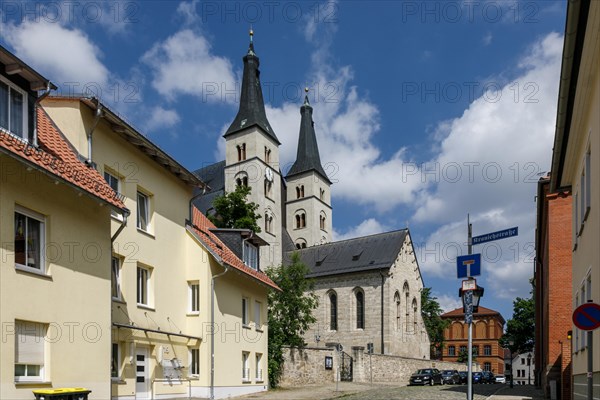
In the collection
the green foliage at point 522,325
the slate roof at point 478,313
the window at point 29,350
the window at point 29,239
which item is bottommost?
the slate roof at point 478,313

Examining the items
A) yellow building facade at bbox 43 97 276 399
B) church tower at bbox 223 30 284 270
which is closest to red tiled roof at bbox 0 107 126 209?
yellow building facade at bbox 43 97 276 399

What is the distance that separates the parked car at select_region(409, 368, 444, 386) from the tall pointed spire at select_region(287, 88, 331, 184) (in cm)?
3919

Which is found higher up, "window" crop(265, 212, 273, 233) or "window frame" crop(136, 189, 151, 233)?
"window" crop(265, 212, 273, 233)

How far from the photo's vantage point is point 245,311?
25359 millimetres

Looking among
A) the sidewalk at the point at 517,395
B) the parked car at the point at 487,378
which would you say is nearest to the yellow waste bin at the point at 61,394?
the sidewalk at the point at 517,395

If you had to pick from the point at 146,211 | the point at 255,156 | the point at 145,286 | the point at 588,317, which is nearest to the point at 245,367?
the point at 145,286

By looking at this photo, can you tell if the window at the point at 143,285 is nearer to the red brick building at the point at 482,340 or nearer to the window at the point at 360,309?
the window at the point at 360,309

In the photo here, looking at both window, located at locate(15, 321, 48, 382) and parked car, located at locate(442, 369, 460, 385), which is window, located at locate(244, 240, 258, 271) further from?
parked car, located at locate(442, 369, 460, 385)

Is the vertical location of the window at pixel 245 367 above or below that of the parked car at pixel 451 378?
above

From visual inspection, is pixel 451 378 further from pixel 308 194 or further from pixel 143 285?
pixel 308 194

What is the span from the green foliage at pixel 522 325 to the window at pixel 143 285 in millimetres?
56778

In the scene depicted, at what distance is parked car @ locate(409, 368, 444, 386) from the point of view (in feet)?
133

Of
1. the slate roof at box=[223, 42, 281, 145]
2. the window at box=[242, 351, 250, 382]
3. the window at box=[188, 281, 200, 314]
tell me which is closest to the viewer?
the window at box=[188, 281, 200, 314]

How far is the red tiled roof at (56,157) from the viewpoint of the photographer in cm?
1120
